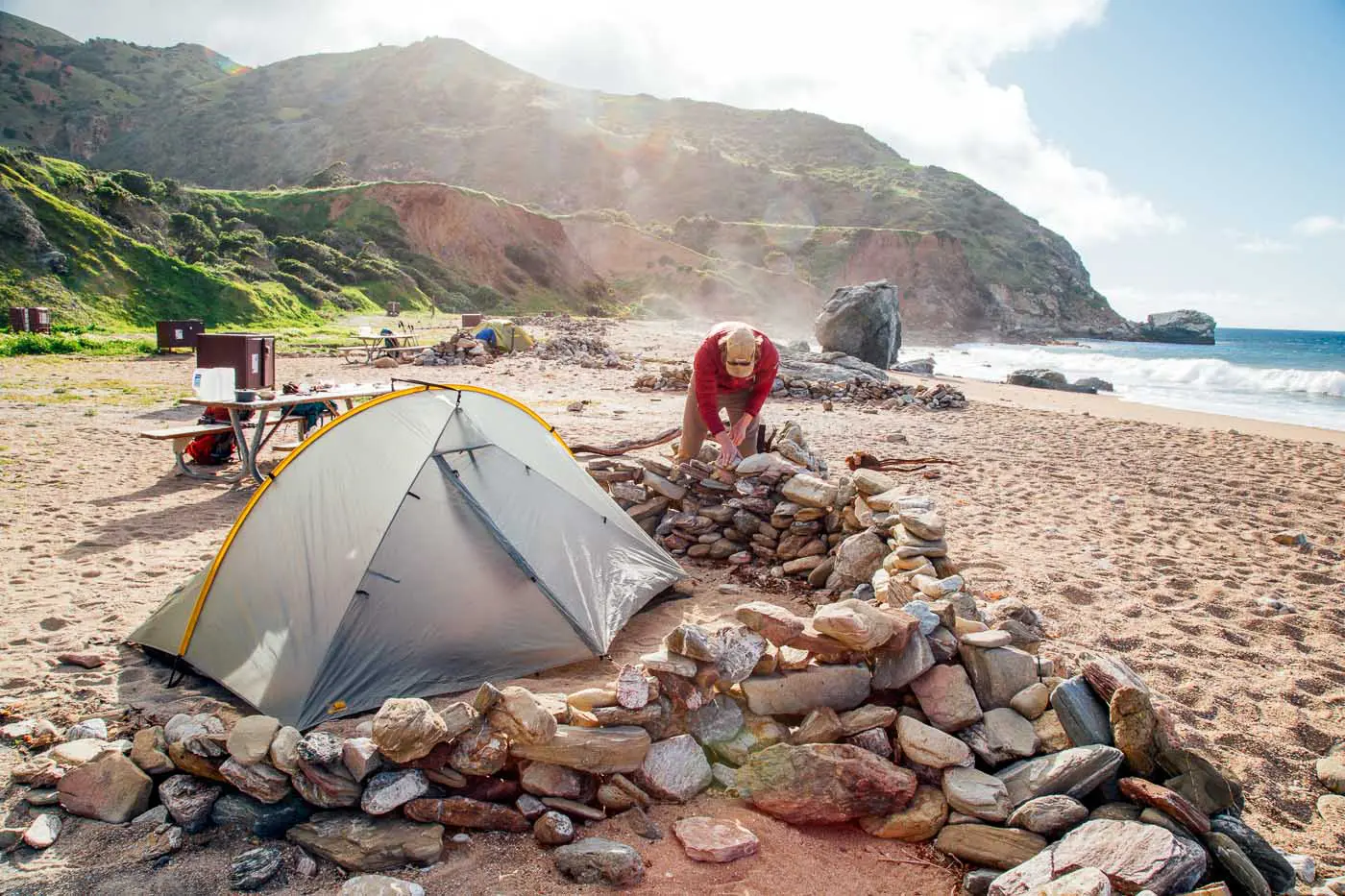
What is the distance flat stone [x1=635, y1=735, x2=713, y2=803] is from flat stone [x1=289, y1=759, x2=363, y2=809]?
1204 mm

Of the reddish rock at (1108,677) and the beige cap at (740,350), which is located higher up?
the beige cap at (740,350)

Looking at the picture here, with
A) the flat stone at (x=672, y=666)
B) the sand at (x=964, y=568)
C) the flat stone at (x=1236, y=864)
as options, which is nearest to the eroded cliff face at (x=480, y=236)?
the sand at (x=964, y=568)

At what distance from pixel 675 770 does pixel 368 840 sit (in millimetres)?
1297

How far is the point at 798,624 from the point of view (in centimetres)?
366

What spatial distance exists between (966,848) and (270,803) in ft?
9.42

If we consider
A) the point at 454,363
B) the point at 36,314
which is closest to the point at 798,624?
the point at 454,363

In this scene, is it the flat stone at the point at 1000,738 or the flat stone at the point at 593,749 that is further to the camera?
the flat stone at the point at 1000,738

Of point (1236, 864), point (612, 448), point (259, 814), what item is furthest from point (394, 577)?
point (1236, 864)

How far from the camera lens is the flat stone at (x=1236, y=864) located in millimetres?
2594

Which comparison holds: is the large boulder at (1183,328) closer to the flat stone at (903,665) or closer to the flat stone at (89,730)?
the flat stone at (903,665)

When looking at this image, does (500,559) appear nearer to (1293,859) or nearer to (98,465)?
(1293,859)

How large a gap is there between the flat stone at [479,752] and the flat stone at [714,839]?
72 cm

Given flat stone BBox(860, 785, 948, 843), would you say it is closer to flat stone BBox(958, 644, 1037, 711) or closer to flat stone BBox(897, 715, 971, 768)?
flat stone BBox(897, 715, 971, 768)

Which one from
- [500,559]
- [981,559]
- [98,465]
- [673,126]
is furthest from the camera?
[673,126]
